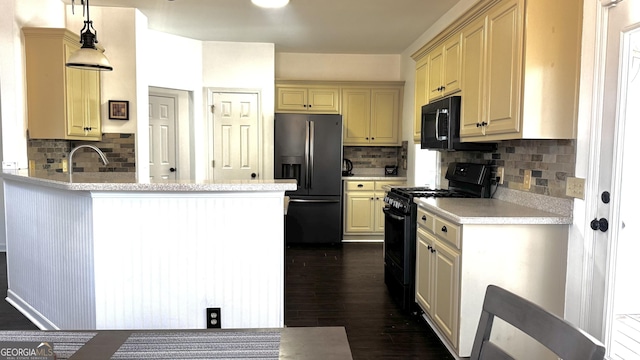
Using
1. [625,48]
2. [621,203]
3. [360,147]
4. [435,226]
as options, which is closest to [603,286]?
[621,203]

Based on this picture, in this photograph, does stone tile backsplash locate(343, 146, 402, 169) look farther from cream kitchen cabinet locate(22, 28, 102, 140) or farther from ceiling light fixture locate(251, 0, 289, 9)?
cream kitchen cabinet locate(22, 28, 102, 140)

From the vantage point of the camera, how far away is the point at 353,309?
10.5ft

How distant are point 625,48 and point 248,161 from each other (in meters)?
4.14

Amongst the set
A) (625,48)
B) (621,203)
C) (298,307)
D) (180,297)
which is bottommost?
(298,307)

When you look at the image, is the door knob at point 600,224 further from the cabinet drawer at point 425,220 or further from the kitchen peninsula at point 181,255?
the kitchen peninsula at point 181,255

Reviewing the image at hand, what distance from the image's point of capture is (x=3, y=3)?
3.42m

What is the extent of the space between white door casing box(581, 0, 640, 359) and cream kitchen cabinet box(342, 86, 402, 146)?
357cm

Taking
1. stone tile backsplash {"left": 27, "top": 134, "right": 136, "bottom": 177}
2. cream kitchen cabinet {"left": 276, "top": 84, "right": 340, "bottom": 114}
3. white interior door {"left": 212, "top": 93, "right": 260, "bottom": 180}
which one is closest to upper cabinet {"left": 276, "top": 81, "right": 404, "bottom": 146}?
cream kitchen cabinet {"left": 276, "top": 84, "right": 340, "bottom": 114}

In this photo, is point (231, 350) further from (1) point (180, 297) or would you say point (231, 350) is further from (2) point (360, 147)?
(2) point (360, 147)

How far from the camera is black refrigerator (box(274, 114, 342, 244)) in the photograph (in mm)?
5168

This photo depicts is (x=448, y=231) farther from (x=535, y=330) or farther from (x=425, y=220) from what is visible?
(x=535, y=330)

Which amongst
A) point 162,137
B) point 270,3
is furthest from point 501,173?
point 162,137

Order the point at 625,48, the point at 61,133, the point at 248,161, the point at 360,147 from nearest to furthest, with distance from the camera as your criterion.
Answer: the point at 625,48 → the point at 61,133 → the point at 248,161 → the point at 360,147

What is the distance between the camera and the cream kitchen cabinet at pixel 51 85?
3.57 m
